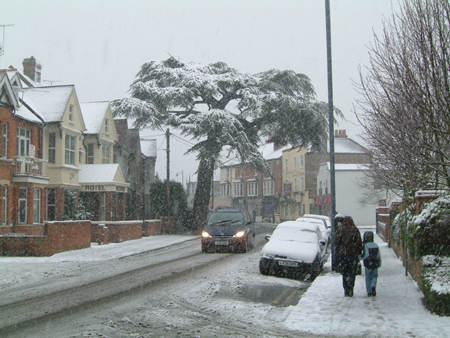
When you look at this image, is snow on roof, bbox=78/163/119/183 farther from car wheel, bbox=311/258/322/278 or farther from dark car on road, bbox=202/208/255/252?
car wheel, bbox=311/258/322/278

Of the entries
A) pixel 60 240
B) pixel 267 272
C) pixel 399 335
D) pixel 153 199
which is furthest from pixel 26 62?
pixel 399 335

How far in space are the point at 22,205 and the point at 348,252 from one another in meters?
20.9

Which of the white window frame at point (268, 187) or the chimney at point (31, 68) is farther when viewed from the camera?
the white window frame at point (268, 187)

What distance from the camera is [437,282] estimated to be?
30.5 feet

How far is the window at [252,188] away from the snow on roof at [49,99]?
5706 centimetres

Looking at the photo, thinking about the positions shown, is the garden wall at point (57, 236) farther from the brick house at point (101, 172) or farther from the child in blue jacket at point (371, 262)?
the child in blue jacket at point (371, 262)

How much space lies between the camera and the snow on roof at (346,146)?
6562 cm

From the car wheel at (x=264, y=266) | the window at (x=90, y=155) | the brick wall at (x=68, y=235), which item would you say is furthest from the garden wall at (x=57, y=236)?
the car wheel at (x=264, y=266)

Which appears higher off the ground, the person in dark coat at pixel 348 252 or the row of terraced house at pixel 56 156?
the row of terraced house at pixel 56 156

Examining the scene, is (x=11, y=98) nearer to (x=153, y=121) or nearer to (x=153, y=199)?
(x=153, y=121)

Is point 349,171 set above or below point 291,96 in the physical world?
below

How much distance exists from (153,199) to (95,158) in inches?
318

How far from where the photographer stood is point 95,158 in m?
38.4

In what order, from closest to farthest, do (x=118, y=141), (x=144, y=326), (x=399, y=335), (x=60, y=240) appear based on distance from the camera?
(x=399, y=335) < (x=144, y=326) < (x=60, y=240) < (x=118, y=141)
